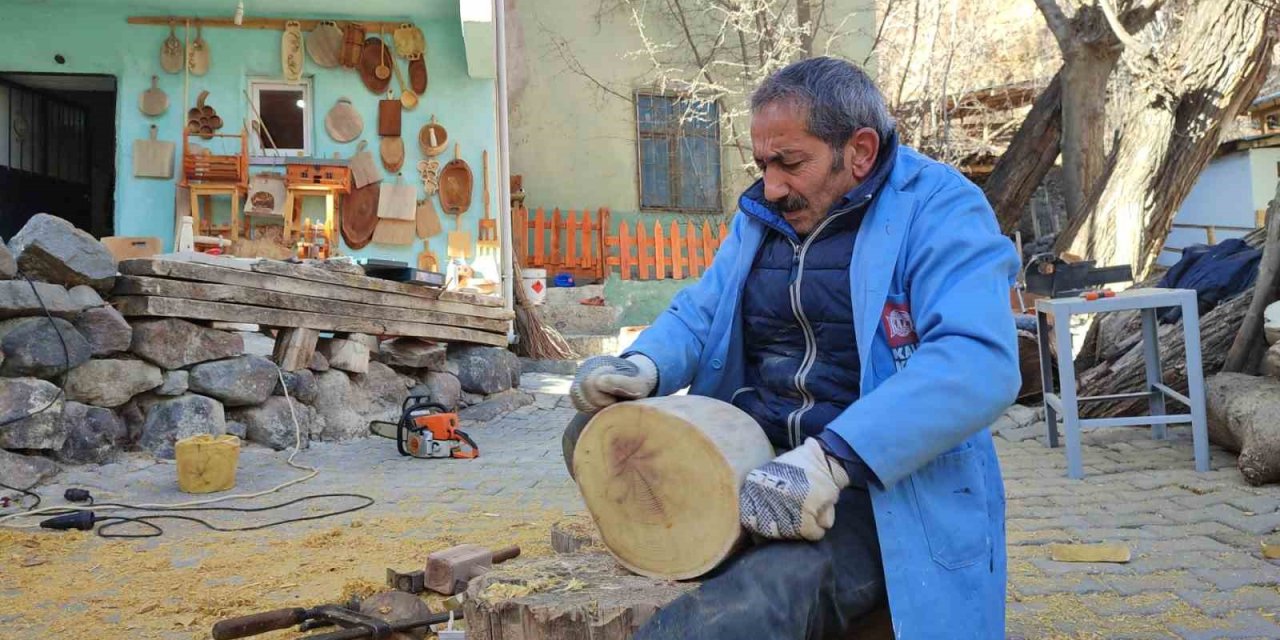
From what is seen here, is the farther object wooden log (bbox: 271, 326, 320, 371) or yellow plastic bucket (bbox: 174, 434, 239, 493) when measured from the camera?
wooden log (bbox: 271, 326, 320, 371)

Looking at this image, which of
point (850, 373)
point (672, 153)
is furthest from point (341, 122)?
point (850, 373)

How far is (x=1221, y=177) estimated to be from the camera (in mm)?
20047

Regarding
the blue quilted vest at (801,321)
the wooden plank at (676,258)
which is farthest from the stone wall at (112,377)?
the wooden plank at (676,258)

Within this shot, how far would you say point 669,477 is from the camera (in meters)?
1.97

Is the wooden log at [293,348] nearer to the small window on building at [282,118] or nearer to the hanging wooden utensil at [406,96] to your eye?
the small window on building at [282,118]

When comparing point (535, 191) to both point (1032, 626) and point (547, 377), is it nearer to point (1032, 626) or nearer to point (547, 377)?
point (547, 377)

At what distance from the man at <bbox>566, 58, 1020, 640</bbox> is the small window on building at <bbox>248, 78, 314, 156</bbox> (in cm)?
835

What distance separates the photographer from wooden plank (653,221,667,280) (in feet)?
44.3

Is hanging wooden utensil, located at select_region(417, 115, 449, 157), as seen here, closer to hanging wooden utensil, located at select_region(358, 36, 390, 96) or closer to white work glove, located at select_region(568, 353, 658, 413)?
hanging wooden utensil, located at select_region(358, 36, 390, 96)

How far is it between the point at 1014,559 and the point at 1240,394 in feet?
7.63

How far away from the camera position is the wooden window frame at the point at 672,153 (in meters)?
14.4

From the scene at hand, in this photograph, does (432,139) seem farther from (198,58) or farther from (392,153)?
(198,58)

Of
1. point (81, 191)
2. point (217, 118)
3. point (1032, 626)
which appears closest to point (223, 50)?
point (217, 118)

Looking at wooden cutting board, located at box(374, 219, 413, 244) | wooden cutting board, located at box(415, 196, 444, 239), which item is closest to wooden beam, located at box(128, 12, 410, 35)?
wooden cutting board, located at box(415, 196, 444, 239)
